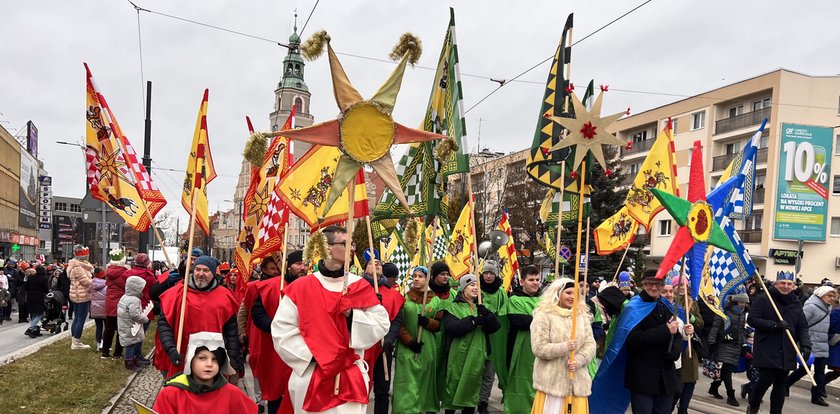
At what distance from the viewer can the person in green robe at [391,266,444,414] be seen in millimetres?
6527

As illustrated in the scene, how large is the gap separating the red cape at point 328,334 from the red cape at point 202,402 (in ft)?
1.49

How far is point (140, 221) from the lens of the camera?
7.17 meters

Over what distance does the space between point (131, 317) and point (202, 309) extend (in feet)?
13.4

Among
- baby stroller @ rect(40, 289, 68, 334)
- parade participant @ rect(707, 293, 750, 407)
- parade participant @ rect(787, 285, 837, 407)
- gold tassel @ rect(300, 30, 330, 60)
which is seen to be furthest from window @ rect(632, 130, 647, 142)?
gold tassel @ rect(300, 30, 330, 60)

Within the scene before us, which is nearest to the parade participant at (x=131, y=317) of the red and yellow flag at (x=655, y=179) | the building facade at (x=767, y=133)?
the red and yellow flag at (x=655, y=179)

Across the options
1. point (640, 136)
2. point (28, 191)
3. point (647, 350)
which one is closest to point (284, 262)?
point (647, 350)

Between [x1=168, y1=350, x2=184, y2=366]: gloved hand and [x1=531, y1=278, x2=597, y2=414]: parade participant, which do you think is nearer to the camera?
[x1=531, y1=278, x2=597, y2=414]: parade participant

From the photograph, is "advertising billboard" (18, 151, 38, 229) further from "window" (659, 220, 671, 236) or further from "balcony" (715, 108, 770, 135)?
"balcony" (715, 108, 770, 135)

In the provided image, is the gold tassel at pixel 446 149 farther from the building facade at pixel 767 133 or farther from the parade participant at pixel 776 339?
the building facade at pixel 767 133

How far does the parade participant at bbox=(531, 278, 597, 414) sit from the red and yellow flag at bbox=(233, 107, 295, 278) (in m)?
4.48

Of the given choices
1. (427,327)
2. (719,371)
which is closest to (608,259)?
(719,371)

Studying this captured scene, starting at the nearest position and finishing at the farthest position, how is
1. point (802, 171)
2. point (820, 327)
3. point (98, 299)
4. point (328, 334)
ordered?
1. point (328, 334)
2. point (820, 327)
3. point (98, 299)
4. point (802, 171)

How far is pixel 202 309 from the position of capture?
564 centimetres

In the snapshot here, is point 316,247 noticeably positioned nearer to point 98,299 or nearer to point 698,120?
point 98,299
